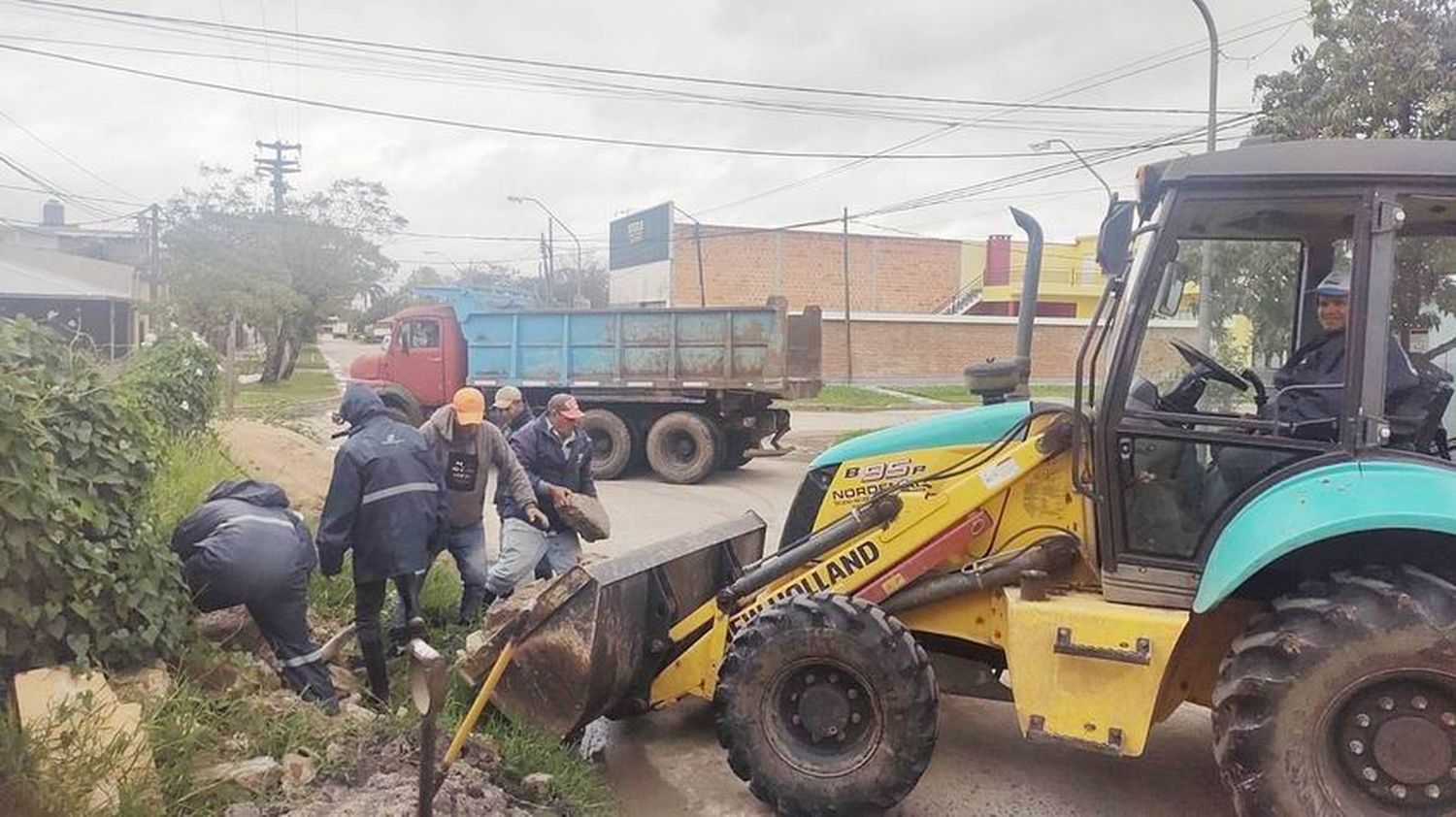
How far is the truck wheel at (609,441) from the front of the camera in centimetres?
1390

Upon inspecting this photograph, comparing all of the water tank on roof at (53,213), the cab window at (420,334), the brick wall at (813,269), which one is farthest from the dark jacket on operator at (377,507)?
the water tank on roof at (53,213)

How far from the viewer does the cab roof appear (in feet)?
10.7

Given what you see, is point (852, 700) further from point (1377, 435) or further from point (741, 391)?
point (741, 391)

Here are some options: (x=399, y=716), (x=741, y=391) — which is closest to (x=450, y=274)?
(x=741, y=391)

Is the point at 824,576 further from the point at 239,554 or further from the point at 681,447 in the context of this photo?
the point at 681,447

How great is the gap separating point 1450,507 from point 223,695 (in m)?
4.29

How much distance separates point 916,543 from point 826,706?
716 mm

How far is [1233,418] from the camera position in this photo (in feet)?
11.7

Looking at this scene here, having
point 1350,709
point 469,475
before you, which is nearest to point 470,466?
point 469,475

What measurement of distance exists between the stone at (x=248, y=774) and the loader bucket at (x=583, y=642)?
2.83ft

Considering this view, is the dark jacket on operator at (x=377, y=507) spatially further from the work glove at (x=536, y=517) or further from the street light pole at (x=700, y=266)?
the street light pole at (x=700, y=266)

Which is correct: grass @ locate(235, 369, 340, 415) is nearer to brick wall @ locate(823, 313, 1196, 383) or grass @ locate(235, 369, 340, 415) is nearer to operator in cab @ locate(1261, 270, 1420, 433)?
brick wall @ locate(823, 313, 1196, 383)

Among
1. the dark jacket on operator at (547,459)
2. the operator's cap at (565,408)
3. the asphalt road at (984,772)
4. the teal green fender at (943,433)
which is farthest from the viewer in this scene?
the operator's cap at (565,408)

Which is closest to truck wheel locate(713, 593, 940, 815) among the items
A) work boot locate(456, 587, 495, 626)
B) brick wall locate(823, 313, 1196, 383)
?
work boot locate(456, 587, 495, 626)
